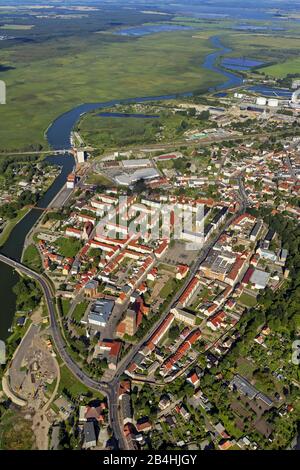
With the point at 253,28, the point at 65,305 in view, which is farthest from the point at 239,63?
the point at 65,305

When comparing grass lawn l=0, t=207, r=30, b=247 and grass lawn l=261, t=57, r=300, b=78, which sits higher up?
grass lawn l=261, t=57, r=300, b=78

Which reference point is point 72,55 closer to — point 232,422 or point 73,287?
point 73,287

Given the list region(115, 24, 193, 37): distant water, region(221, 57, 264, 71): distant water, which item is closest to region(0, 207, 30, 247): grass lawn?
region(221, 57, 264, 71): distant water

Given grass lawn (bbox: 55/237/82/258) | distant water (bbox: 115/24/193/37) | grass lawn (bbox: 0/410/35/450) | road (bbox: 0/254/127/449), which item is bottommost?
grass lawn (bbox: 0/410/35/450)

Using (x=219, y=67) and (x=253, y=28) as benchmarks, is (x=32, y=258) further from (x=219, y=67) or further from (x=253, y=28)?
(x=253, y=28)

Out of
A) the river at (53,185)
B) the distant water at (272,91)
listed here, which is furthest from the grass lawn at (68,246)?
the distant water at (272,91)

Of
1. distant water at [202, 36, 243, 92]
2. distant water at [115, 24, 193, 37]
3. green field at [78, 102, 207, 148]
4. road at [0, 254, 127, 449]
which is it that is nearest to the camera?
road at [0, 254, 127, 449]

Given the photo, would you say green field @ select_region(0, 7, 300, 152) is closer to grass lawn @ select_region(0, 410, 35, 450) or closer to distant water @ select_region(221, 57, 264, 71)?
distant water @ select_region(221, 57, 264, 71)
